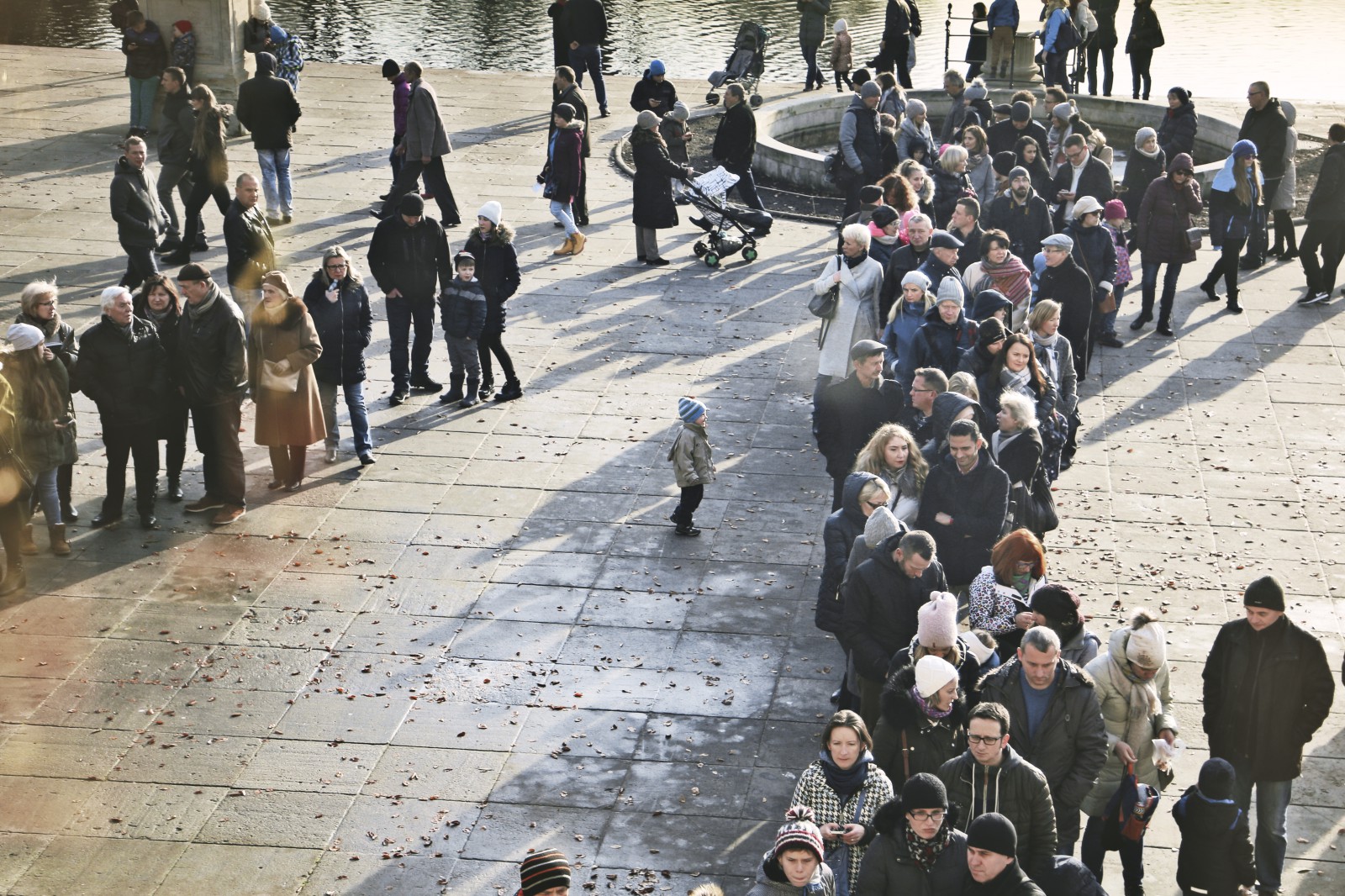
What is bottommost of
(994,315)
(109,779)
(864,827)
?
(109,779)

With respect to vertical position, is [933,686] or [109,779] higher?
[933,686]

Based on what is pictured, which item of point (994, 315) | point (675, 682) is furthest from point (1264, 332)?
point (675, 682)

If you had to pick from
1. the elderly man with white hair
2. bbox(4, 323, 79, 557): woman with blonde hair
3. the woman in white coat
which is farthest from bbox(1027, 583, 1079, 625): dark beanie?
bbox(4, 323, 79, 557): woman with blonde hair

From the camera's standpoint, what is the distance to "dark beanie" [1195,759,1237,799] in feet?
23.9

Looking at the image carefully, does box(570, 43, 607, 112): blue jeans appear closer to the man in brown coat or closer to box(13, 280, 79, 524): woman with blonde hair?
the man in brown coat

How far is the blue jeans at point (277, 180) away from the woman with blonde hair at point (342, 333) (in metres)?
6.45

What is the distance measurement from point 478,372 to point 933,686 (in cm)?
751

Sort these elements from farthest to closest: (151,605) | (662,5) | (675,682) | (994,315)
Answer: (662,5)
(994,315)
(151,605)
(675,682)

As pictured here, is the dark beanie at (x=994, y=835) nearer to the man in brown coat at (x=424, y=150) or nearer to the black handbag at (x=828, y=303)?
the black handbag at (x=828, y=303)

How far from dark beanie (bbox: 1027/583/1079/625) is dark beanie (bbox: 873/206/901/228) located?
19.7 ft

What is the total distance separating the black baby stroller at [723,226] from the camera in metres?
17.7

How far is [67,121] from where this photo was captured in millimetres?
22891

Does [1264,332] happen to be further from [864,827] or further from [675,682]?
[864,827]

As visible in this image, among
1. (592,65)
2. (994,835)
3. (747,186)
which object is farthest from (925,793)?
(592,65)
